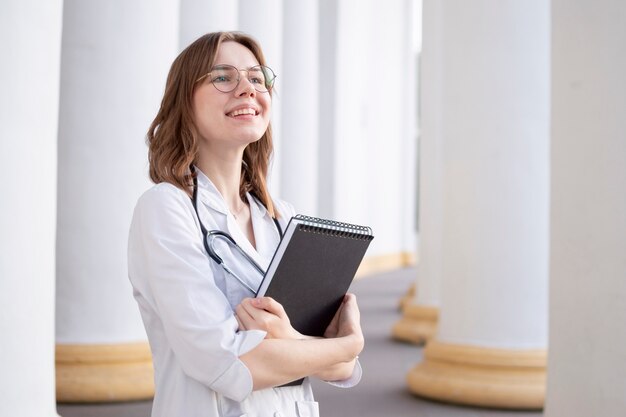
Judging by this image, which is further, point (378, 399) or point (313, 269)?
point (378, 399)

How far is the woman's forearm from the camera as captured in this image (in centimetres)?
317

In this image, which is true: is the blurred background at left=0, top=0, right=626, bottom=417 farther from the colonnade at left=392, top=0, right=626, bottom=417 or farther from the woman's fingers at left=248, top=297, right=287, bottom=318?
the woman's fingers at left=248, top=297, right=287, bottom=318

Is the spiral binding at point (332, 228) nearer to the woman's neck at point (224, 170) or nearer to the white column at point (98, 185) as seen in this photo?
the woman's neck at point (224, 170)

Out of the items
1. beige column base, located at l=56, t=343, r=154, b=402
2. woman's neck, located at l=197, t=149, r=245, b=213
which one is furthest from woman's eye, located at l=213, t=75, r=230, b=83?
beige column base, located at l=56, t=343, r=154, b=402

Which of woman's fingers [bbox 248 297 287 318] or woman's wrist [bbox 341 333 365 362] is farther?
woman's wrist [bbox 341 333 365 362]

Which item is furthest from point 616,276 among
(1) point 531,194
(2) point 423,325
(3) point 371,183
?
(3) point 371,183

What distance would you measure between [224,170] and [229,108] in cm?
29

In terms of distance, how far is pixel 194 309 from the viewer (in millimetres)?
3125

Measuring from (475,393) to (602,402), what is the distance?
11.9 ft

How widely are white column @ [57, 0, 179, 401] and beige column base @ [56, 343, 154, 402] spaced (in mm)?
11

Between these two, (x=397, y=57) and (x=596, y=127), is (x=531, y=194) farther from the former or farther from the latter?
(x=397, y=57)

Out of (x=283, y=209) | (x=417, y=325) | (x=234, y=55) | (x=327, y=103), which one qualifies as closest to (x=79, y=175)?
(x=283, y=209)

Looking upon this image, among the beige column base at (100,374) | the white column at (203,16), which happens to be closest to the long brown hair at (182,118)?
the beige column base at (100,374)

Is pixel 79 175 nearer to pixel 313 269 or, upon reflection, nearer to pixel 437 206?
pixel 313 269
